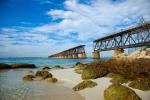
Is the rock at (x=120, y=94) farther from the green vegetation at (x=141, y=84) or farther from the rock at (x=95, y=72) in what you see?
the rock at (x=95, y=72)

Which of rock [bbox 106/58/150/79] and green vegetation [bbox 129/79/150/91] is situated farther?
rock [bbox 106/58/150/79]

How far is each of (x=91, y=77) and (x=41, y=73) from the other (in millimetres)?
5584

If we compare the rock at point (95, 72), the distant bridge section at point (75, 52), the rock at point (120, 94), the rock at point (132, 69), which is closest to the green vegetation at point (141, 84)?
the rock at point (132, 69)

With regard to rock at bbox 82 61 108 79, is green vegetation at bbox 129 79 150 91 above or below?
below

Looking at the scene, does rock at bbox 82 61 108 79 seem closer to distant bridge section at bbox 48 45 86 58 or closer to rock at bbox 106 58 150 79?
rock at bbox 106 58 150 79

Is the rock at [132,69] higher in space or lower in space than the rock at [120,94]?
higher

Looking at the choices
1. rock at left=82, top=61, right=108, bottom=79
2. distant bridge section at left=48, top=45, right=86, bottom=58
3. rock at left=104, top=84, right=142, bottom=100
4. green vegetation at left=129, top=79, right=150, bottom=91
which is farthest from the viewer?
distant bridge section at left=48, top=45, right=86, bottom=58

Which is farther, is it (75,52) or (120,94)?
(75,52)

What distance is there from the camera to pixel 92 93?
809cm

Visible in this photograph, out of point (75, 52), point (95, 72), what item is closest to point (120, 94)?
point (95, 72)

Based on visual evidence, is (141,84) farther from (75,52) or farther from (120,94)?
(75,52)

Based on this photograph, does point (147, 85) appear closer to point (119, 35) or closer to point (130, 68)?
point (130, 68)

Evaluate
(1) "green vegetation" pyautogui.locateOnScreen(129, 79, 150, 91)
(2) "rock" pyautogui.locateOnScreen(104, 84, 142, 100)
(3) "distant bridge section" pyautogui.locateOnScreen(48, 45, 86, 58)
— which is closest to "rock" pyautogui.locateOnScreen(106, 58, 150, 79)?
(1) "green vegetation" pyautogui.locateOnScreen(129, 79, 150, 91)

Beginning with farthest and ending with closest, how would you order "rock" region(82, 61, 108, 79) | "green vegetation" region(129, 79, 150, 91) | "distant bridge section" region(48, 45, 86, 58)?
"distant bridge section" region(48, 45, 86, 58) < "rock" region(82, 61, 108, 79) < "green vegetation" region(129, 79, 150, 91)
